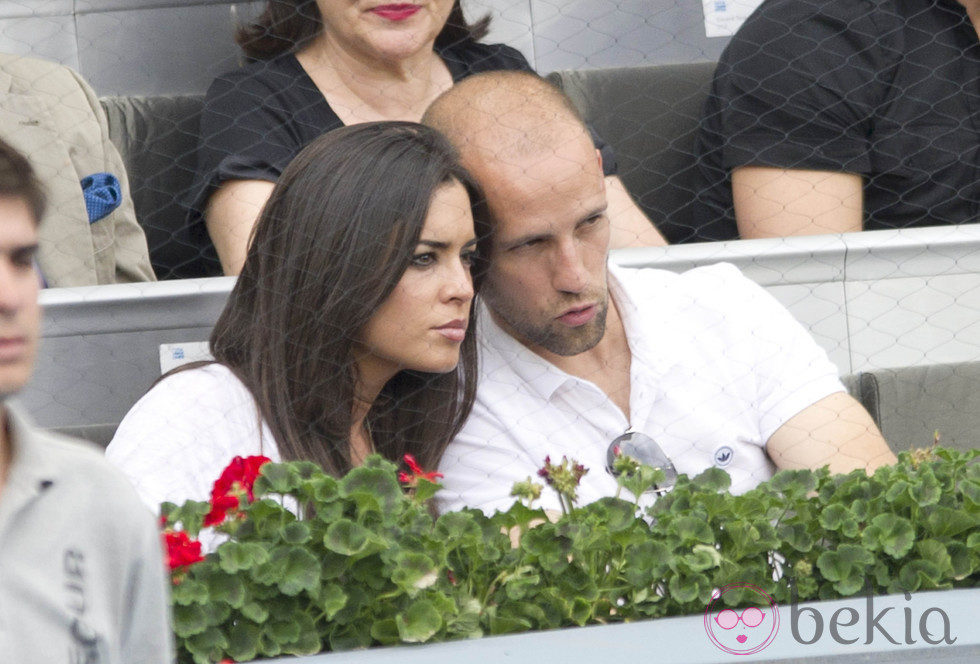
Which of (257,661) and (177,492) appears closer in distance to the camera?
(257,661)

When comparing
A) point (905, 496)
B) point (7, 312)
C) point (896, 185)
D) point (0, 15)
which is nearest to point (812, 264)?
point (896, 185)

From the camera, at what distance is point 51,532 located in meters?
0.81

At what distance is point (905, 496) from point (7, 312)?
802mm

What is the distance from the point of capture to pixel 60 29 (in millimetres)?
2705

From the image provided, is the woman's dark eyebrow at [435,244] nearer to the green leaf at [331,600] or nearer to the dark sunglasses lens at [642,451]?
the dark sunglasses lens at [642,451]

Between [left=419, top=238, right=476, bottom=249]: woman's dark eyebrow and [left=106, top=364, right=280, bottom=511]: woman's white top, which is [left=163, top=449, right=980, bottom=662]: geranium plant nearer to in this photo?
[left=106, top=364, right=280, bottom=511]: woman's white top

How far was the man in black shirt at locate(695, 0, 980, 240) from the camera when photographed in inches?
83.4

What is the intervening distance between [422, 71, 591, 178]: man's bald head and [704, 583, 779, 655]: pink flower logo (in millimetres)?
628

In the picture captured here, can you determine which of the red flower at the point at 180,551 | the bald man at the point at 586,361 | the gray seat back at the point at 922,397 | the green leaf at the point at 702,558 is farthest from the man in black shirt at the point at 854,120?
the red flower at the point at 180,551

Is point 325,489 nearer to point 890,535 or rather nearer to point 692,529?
point 692,529

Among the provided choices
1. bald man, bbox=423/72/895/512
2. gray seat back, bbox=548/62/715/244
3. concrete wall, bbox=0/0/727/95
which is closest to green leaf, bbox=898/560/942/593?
bald man, bbox=423/72/895/512

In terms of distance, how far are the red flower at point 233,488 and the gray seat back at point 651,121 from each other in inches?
53.7

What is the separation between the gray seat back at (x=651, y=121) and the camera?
2.47 m

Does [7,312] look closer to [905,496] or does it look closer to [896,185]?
[905,496]
